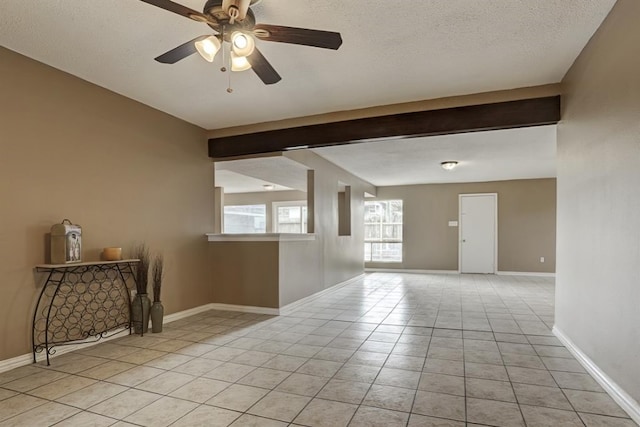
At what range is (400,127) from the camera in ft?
13.1

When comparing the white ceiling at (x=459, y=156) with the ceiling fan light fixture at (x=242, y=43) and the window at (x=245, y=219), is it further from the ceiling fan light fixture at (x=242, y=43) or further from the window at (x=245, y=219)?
the window at (x=245, y=219)

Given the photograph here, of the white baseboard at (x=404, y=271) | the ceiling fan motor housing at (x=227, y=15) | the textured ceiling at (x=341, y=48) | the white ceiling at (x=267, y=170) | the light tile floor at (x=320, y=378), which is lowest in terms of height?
the white baseboard at (x=404, y=271)

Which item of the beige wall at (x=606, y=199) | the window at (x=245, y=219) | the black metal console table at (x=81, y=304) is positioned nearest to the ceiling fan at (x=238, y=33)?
the beige wall at (x=606, y=199)

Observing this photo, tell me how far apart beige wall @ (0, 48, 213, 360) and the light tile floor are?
0.63 metres

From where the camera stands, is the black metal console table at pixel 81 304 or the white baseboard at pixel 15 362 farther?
the black metal console table at pixel 81 304

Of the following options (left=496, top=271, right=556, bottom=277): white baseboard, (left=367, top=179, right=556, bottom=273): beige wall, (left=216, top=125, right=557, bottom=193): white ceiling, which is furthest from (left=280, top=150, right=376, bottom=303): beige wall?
(left=496, top=271, right=556, bottom=277): white baseboard

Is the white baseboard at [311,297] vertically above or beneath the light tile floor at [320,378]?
beneath

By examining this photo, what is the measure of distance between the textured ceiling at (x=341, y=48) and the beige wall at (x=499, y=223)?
594cm

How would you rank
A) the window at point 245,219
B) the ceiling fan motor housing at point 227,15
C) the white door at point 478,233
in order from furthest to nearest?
1. the window at point 245,219
2. the white door at point 478,233
3. the ceiling fan motor housing at point 227,15

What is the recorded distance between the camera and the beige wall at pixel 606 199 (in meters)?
2.04

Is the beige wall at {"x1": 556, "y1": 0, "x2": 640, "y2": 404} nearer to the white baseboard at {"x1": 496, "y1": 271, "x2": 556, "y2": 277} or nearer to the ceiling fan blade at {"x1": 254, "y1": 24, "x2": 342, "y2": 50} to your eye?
the ceiling fan blade at {"x1": 254, "y1": 24, "x2": 342, "y2": 50}

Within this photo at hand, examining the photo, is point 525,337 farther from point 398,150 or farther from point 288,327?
point 398,150

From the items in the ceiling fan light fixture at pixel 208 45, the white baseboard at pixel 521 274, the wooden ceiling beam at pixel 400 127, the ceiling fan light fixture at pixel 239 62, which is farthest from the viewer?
the white baseboard at pixel 521 274

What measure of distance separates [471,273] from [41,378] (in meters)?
8.62
